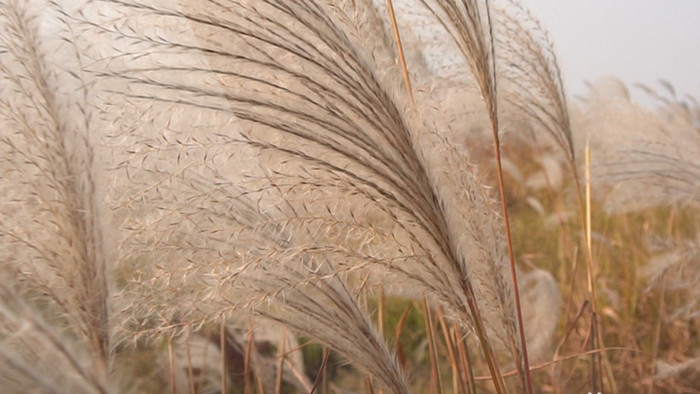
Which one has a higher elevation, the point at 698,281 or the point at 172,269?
the point at 172,269

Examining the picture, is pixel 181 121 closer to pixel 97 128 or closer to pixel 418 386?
pixel 97 128

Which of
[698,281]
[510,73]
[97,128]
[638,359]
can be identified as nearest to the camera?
[97,128]

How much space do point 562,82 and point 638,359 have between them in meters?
1.56

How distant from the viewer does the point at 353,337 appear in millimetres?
993

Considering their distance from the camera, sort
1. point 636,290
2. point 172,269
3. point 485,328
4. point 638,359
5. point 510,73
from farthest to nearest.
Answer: point 636,290 < point 638,359 < point 510,73 < point 485,328 < point 172,269

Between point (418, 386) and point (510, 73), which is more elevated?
point (510, 73)

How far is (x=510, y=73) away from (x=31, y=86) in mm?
1101

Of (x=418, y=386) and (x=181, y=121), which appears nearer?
(x=181, y=121)

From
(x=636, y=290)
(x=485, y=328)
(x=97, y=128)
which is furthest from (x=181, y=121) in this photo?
(x=636, y=290)

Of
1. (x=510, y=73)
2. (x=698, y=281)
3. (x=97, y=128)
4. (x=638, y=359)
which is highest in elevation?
(x=510, y=73)

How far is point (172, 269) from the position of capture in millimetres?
923

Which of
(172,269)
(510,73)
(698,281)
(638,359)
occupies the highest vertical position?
(510,73)

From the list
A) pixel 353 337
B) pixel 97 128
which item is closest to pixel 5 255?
pixel 97 128

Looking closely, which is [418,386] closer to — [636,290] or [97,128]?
[636,290]
